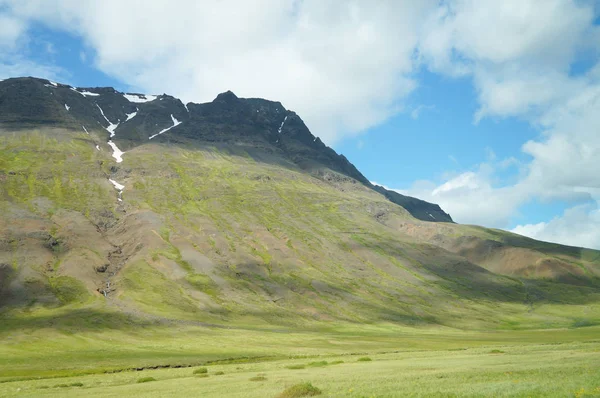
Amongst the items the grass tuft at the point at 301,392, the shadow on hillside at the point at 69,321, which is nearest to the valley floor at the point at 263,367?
the grass tuft at the point at 301,392

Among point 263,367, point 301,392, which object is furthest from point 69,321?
point 301,392

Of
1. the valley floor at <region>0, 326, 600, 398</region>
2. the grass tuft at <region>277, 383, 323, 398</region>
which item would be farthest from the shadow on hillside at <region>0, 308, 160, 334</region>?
the grass tuft at <region>277, 383, 323, 398</region>

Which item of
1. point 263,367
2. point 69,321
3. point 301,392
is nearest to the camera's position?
point 301,392

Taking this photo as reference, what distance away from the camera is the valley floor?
105 ft

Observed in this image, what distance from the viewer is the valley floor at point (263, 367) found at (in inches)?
1254

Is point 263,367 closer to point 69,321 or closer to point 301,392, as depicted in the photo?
point 301,392

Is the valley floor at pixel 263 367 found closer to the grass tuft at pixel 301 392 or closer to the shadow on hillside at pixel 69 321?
the grass tuft at pixel 301 392

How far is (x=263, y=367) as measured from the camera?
207 ft

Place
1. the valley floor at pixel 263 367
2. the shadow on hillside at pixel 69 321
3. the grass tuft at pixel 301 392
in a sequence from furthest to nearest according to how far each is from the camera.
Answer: the shadow on hillside at pixel 69 321 → the valley floor at pixel 263 367 → the grass tuft at pixel 301 392

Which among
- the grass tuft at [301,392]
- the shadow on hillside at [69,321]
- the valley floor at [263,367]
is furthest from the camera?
the shadow on hillside at [69,321]

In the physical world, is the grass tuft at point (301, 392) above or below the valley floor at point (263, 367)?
above

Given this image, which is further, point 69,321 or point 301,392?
point 69,321

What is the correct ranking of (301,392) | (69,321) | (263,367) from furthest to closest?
1. (69,321)
2. (263,367)
3. (301,392)

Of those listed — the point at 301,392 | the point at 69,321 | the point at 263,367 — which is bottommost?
the point at 263,367
